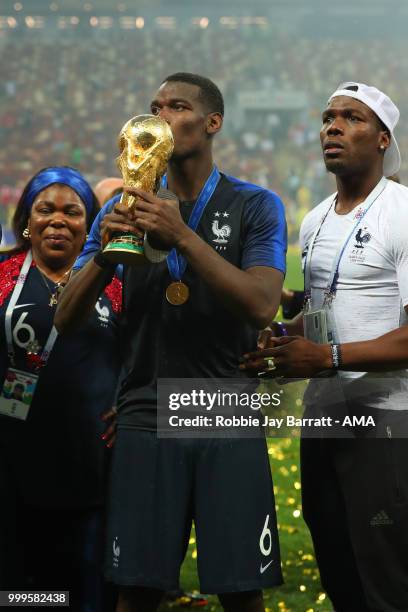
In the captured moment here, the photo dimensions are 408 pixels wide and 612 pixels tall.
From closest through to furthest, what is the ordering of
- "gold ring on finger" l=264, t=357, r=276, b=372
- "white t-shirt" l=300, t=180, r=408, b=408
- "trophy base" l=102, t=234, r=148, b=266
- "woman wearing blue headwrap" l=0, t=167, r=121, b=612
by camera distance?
"trophy base" l=102, t=234, r=148, b=266
"gold ring on finger" l=264, t=357, r=276, b=372
"white t-shirt" l=300, t=180, r=408, b=408
"woman wearing blue headwrap" l=0, t=167, r=121, b=612

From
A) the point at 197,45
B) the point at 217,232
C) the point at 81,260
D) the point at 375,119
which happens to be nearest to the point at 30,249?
the point at 81,260

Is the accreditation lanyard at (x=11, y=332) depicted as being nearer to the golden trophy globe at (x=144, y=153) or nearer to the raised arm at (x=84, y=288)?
the raised arm at (x=84, y=288)

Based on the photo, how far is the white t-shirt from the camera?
3.17 meters

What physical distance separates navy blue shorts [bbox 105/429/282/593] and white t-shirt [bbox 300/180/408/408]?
54 centimetres

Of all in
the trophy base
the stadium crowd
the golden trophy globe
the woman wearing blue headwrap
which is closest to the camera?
the trophy base

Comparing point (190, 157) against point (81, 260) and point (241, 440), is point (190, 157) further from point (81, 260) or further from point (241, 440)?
point (241, 440)

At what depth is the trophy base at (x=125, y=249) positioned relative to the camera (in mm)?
2648

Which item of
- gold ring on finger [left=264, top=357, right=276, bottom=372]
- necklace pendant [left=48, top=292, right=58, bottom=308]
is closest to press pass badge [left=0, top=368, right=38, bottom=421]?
necklace pendant [left=48, top=292, right=58, bottom=308]

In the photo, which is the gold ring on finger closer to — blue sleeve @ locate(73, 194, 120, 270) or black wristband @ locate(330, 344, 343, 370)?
black wristband @ locate(330, 344, 343, 370)

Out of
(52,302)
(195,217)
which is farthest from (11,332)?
(195,217)

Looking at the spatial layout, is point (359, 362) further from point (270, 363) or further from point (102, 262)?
point (102, 262)

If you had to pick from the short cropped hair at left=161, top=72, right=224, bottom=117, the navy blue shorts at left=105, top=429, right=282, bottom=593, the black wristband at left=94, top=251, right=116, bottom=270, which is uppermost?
the short cropped hair at left=161, top=72, right=224, bottom=117

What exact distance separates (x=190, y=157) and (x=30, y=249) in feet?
A: 3.42

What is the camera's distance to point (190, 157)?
3.13 m
